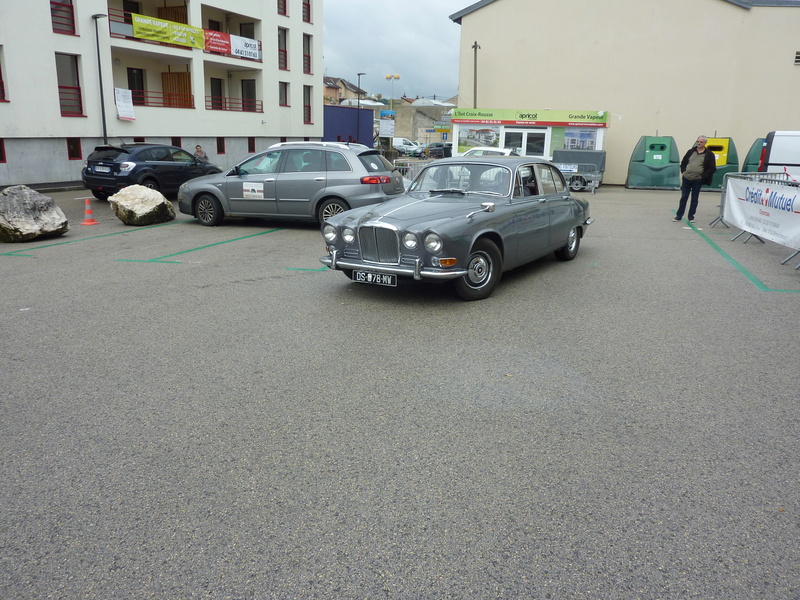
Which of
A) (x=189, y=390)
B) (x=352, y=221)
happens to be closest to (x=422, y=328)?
(x=352, y=221)

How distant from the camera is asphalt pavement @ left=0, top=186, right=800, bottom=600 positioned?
2861mm

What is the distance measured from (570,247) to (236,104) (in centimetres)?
2894

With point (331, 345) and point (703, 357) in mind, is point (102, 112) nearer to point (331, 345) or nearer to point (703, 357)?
point (331, 345)

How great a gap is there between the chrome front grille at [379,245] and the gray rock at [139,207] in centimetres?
831

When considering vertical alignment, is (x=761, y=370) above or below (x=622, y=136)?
below

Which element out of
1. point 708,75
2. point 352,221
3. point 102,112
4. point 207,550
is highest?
point 708,75

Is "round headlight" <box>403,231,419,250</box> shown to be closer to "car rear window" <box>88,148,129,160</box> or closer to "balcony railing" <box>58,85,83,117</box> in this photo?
"car rear window" <box>88,148,129,160</box>

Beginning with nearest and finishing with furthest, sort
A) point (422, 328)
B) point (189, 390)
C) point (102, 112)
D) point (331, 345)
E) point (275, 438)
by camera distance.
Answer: point (275, 438) < point (189, 390) < point (331, 345) < point (422, 328) < point (102, 112)

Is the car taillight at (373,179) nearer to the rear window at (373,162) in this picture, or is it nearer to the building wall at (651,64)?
the rear window at (373,162)

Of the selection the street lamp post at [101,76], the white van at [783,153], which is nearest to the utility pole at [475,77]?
the street lamp post at [101,76]

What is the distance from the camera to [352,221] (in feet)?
24.8

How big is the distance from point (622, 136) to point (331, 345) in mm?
28438

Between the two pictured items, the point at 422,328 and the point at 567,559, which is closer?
the point at 567,559

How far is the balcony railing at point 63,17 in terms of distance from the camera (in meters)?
23.1
